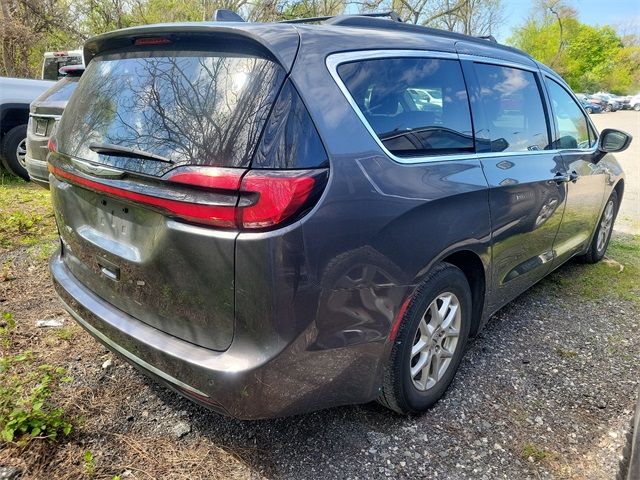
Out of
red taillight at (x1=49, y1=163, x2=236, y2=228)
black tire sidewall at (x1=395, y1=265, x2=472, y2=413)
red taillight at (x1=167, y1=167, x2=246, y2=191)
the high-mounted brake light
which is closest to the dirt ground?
black tire sidewall at (x1=395, y1=265, x2=472, y2=413)

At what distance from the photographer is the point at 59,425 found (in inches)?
86.1

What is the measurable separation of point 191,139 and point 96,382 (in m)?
1.61

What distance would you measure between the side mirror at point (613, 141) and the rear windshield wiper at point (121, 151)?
3785 mm

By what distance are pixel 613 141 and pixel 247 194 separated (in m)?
3.69

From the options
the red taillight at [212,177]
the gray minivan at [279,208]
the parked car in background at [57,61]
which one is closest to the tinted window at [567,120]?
the gray minivan at [279,208]

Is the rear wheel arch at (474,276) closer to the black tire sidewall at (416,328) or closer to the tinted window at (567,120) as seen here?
the black tire sidewall at (416,328)

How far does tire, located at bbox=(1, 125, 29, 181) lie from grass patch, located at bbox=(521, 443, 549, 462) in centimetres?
737

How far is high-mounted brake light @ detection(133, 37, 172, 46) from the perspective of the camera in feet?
6.54

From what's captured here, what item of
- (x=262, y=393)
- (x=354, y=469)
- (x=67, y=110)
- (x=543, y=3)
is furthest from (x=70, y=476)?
(x=543, y=3)

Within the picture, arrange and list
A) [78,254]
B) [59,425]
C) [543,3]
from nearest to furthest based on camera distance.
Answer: [59,425]
[78,254]
[543,3]

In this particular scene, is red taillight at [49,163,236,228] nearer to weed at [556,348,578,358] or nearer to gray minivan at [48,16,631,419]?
gray minivan at [48,16,631,419]

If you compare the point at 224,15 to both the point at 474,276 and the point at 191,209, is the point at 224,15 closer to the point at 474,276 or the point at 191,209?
the point at 191,209

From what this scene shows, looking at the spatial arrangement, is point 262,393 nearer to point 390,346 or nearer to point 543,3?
point 390,346

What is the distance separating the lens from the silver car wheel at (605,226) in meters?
4.73
